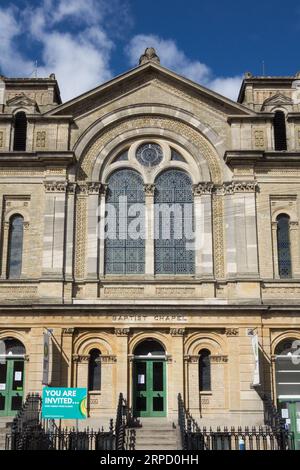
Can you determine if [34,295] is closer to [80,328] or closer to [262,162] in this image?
[80,328]

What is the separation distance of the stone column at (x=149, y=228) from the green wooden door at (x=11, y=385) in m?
6.21

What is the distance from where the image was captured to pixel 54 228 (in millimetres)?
26750

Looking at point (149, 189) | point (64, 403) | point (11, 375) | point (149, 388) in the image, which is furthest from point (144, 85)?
point (64, 403)

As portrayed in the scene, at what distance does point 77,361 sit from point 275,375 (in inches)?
299

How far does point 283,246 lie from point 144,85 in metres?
9.24

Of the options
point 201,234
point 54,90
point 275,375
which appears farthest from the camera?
point 54,90

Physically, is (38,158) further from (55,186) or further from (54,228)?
(54,228)

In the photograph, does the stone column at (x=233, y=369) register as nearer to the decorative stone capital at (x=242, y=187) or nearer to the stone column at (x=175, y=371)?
the stone column at (x=175, y=371)

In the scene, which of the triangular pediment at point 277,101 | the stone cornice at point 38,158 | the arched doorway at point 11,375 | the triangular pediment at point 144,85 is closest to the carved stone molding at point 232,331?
the arched doorway at point 11,375

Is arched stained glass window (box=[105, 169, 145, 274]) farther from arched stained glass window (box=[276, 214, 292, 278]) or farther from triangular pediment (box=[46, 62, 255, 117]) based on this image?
arched stained glass window (box=[276, 214, 292, 278])

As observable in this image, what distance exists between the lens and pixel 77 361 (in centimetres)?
2547

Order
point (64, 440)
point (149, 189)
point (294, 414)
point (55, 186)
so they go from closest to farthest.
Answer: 1. point (64, 440)
2. point (294, 414)
3. point (55, 186)
4. point (149, 189)

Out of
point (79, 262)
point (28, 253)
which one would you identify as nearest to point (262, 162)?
point (79, 262)

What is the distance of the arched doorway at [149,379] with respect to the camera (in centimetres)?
2527
